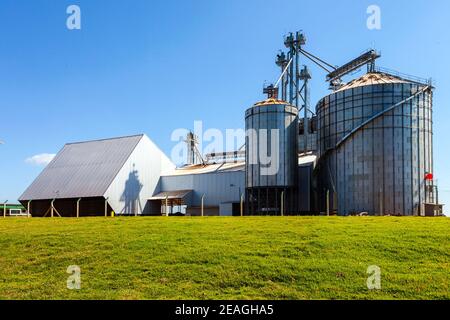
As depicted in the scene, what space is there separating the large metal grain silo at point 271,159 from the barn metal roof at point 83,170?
15.5m

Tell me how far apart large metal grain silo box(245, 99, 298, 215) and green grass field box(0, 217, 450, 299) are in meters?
22.8

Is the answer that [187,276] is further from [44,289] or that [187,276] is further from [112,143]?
[112,143]

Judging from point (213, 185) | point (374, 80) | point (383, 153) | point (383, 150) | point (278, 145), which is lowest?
point (213, 185)

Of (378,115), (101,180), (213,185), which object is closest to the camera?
(378,115)

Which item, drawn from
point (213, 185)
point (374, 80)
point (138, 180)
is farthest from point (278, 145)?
point (138, 180)

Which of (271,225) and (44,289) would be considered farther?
(271,225)

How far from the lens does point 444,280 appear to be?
44.8ft

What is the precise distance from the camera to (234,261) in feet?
52.4

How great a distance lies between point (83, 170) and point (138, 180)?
7.23 meters

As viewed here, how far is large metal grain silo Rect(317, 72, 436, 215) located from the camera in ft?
127

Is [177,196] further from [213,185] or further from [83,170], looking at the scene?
[83,170]

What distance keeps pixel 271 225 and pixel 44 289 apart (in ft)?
40.6
